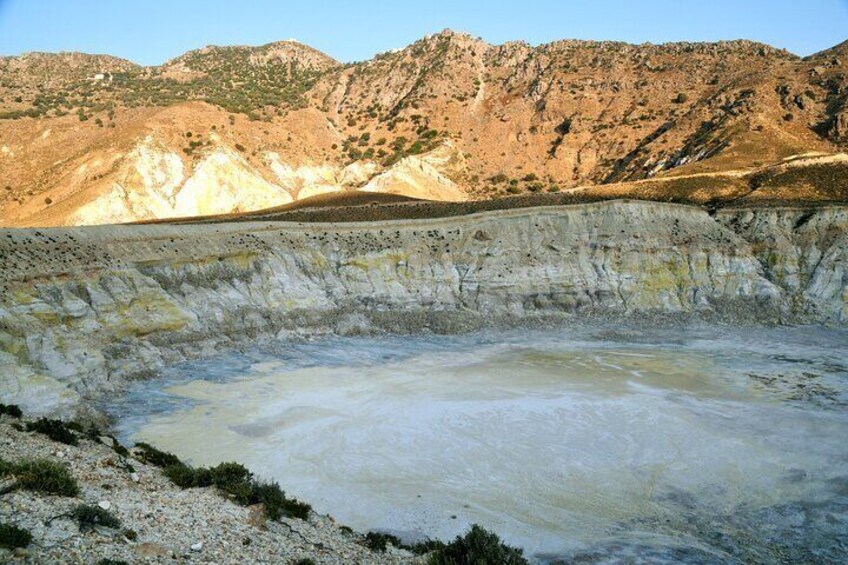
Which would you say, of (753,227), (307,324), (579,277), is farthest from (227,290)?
(753,227)

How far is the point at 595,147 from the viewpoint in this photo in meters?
77.0

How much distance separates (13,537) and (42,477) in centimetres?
244

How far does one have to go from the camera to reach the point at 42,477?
36.2ft

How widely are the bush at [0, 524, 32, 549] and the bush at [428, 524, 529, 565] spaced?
6377mm

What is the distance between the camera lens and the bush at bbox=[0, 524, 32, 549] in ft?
28.5

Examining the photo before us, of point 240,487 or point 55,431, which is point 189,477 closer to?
point 240,487

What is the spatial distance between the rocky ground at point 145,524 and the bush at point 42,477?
0.14 m

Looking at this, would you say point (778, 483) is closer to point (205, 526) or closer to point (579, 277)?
point (205, 526)

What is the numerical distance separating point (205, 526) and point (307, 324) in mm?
22526

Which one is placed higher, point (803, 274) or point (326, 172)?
point (326, 172)

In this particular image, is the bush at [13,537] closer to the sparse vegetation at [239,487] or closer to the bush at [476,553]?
the sparse vegetation at [239,487]

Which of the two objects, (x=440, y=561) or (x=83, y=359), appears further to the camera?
(x=83, y=359)

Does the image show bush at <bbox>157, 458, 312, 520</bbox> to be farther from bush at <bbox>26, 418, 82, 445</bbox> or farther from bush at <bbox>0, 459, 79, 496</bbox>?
bush at <bbox>0, 459, 79, 496</bbox>

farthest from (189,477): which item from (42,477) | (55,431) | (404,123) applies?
(404,123)
